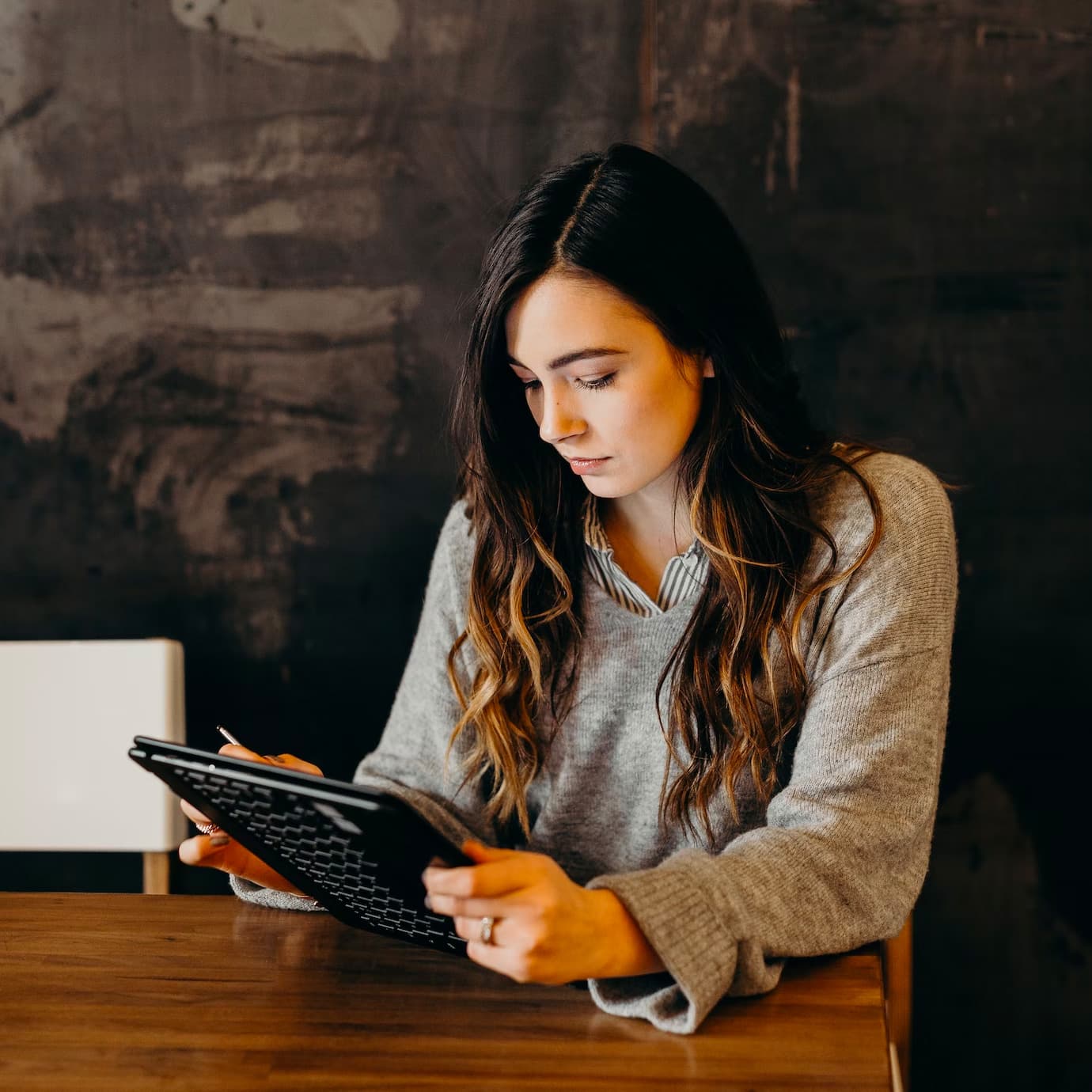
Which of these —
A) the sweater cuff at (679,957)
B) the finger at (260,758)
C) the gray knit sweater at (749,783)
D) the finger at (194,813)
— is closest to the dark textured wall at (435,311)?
the gray knit sweater at (749,783)

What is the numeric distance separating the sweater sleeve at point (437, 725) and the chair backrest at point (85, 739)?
43 centimetres

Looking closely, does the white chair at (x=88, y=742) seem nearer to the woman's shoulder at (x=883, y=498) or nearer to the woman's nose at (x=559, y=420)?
the woman's nose at (x=559, y=420)

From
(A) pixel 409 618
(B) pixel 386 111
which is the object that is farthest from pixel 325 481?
(B) pixel 386 111

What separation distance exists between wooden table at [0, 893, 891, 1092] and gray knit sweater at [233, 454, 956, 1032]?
36mm

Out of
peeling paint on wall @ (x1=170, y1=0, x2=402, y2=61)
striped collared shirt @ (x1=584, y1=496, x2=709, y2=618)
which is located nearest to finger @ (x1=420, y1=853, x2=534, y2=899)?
striped collared shirt @ (x1=584, y1=496, x2=709, y2=618)

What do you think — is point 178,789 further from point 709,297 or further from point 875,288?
point 875,288

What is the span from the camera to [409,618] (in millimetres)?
1754

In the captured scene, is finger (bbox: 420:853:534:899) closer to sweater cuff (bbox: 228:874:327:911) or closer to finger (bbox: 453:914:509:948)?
finger (bbox: 453:914:509:948)

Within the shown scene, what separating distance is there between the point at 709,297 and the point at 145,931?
83cm

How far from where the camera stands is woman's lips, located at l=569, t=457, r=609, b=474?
1.20 metres

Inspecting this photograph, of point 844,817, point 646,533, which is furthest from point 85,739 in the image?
point 844,817

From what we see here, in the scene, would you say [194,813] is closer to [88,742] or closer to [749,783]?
Answer: [749,783]

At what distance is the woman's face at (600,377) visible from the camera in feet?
3.76

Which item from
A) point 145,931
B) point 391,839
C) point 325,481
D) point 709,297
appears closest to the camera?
point 391,839
